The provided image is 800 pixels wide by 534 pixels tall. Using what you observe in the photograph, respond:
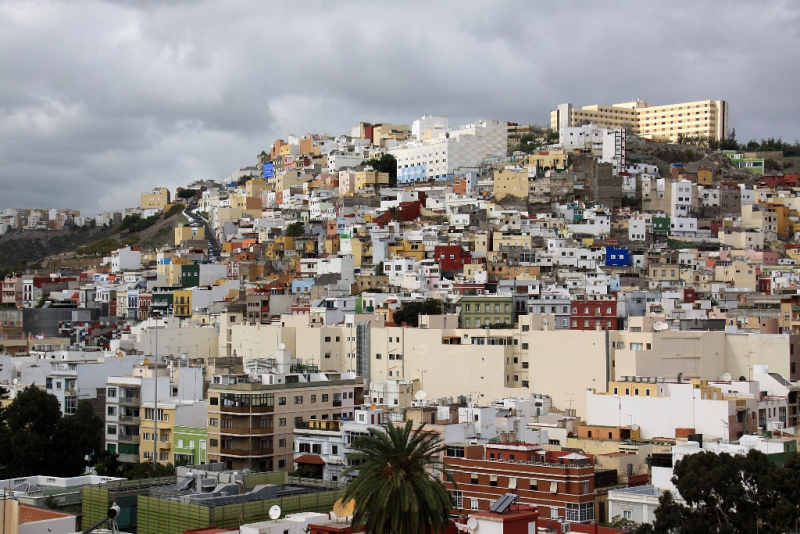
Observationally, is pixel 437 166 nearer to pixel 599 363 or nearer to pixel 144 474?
pixel 599 363

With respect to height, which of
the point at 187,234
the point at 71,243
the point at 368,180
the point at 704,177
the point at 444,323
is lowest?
the point at 444,323

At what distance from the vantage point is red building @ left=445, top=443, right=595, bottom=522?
2277cm

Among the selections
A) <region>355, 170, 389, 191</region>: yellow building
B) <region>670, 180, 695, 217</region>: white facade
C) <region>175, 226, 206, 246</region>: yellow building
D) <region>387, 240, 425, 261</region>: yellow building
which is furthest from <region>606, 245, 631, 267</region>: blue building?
<region>175, 226, 206, 246</region>: yellow building

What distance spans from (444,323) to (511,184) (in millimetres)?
26390

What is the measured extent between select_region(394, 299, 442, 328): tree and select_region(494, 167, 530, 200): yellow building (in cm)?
2126

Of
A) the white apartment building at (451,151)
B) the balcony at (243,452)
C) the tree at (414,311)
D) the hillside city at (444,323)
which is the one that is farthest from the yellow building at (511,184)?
the balcony at (243,452)

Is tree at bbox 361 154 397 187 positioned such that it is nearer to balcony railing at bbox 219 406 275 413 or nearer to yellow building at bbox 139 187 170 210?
yellow building at bbox 139 187 170 210

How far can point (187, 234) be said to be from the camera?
80062mm

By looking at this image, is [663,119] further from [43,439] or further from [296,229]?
[43,439]

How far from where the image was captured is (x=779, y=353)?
37719 mm

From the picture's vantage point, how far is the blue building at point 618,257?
6031cm

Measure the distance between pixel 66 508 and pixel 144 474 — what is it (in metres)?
6.57

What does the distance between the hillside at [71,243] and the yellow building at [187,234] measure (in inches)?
150

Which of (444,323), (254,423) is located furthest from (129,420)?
(444,323)
